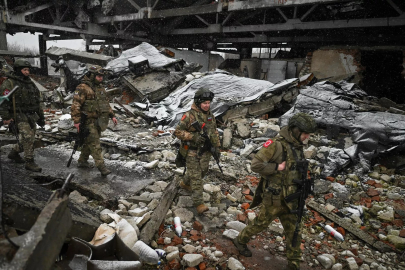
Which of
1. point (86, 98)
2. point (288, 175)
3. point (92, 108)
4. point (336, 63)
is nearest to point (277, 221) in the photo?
point (288, 175)

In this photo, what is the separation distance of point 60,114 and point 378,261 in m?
8.39

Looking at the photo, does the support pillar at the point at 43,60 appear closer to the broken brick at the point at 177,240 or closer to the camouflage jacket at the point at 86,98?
the camouflage jacket at the point at 86,98

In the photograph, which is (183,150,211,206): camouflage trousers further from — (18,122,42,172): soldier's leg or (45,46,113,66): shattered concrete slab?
(45,46,113,66): shattered concrete slab

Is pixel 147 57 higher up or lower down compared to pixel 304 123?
higher up

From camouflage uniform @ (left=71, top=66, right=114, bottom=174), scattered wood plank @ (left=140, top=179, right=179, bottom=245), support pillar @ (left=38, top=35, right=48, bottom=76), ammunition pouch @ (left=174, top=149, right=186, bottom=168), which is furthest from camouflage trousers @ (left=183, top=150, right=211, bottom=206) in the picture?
support pillar @ (left=38, top=35, right=48, bottom=76)

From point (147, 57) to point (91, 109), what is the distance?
234 inches

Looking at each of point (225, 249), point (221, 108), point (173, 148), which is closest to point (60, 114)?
point (173, 148)

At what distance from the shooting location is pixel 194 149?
3338mm

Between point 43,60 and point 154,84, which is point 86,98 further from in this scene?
point 43,60

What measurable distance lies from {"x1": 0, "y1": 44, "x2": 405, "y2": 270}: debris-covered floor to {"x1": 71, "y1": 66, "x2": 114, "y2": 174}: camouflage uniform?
0.46 metres

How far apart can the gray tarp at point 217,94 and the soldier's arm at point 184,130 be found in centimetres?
321

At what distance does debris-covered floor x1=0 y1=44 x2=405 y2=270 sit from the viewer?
2582 millimetres

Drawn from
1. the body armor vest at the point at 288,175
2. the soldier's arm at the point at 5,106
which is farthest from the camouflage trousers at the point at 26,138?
the body armor vest at the point at 288,175

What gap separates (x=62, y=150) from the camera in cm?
522
